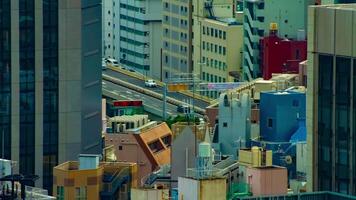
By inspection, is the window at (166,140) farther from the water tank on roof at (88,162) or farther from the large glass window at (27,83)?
the water tank on roof at (88,162)

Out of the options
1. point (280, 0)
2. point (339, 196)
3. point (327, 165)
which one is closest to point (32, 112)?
point (327, 165)

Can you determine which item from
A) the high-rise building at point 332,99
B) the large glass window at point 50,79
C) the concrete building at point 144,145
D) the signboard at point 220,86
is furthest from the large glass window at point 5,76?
the signboard at point 220,86

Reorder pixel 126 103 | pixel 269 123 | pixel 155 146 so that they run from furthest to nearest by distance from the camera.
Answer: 1. pixel 126 103
2. pixel 155 146
3. pixel 269 123

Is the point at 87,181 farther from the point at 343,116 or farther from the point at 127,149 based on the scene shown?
the point at 127,149

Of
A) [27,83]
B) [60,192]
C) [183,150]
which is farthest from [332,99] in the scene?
[27,83]

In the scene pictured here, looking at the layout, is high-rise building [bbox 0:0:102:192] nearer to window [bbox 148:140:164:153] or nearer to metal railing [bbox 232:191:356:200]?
window [bbox 148:140:164:153]

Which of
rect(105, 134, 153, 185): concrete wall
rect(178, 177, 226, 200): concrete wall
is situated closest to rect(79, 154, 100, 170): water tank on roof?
rect(178, 177, 226, 200): concrete wall

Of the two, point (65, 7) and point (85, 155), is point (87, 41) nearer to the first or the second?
point (65, 7)
